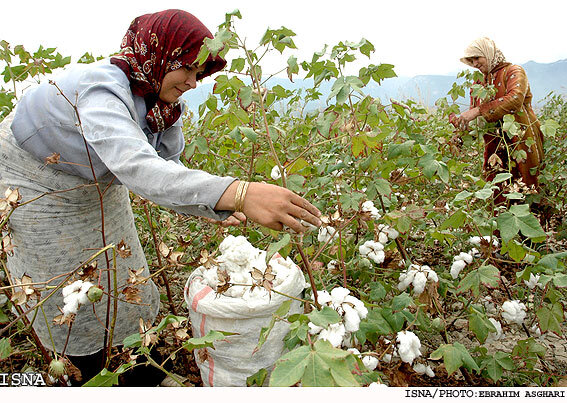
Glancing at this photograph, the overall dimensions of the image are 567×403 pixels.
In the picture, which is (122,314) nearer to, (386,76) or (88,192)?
(88,192)

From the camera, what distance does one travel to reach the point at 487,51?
3.00 metres

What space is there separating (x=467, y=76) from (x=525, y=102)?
1.72ft

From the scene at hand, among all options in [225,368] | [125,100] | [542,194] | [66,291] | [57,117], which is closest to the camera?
[66,291]

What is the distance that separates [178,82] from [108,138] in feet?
1.58

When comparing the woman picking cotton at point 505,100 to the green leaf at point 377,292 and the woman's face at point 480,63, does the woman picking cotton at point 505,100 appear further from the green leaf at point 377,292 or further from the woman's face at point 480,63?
the green leaf at point 377,292

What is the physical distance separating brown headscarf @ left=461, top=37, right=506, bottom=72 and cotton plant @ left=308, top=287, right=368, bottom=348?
107 inches

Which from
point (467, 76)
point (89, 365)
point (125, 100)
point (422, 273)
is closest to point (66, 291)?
point (125, 100)

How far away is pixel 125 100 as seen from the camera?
1.26 m

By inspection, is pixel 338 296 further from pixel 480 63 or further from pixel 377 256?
pixel 480 63

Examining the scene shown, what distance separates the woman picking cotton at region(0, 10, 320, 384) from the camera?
1000 mm

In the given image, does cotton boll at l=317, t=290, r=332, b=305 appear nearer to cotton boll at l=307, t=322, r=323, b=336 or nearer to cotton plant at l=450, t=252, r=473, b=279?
cotton boll at l=307, t=322, r=323, b=336

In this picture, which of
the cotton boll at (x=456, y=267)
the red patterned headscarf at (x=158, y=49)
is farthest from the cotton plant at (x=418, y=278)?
the red patterned headscarf at (x=158, y=49)

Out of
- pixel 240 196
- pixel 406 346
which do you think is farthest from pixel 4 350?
pixel 406 346

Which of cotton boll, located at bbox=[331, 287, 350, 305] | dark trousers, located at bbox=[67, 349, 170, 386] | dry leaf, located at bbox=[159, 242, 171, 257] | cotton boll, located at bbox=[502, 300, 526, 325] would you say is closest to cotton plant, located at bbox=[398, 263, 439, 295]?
cotton boll, located at bbox=[502, 300, 526, 325]
